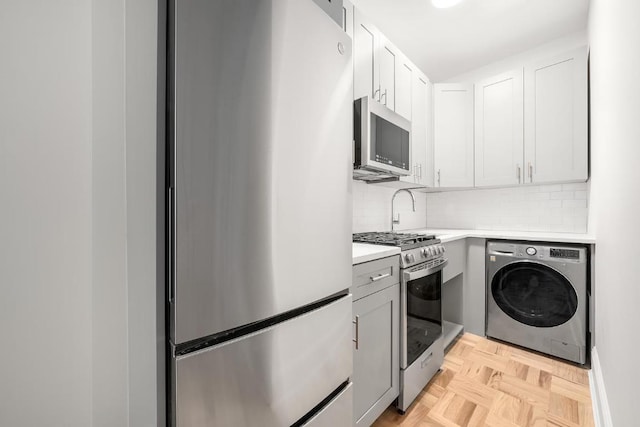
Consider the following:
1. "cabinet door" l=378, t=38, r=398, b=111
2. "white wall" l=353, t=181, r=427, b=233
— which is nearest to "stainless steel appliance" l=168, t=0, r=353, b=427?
"cabinet door" l=378, t=38, r=398, b=111

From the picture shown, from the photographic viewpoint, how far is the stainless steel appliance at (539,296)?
2004mm

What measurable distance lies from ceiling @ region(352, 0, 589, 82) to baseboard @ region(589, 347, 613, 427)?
2540mm

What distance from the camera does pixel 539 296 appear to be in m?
2.18

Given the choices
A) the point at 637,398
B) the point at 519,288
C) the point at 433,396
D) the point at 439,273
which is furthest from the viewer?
the point at 519,288

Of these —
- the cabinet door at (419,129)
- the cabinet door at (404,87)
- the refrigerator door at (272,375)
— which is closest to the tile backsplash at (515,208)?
the cabinet door at (419,129)

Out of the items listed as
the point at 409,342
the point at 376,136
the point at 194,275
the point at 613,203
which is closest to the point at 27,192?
the point at 194,275

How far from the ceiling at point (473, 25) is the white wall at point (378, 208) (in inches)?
54.1

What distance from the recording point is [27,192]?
0.71 metres

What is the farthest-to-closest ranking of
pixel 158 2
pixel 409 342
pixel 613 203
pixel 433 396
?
pixel 433 396
pixel 409 342
pixel 613 203
pixel 158 2

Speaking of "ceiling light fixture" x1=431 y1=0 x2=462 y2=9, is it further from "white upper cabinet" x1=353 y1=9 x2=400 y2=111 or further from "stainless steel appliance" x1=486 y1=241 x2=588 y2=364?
"stainless steel appliance" x1=486 y1=241 x2=588 y2=364

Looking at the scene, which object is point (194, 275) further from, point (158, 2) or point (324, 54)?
point (324, 54)

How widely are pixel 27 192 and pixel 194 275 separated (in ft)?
1.71

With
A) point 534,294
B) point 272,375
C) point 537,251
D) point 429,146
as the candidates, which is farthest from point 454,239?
point 272,375

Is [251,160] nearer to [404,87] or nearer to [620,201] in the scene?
[620,201]
